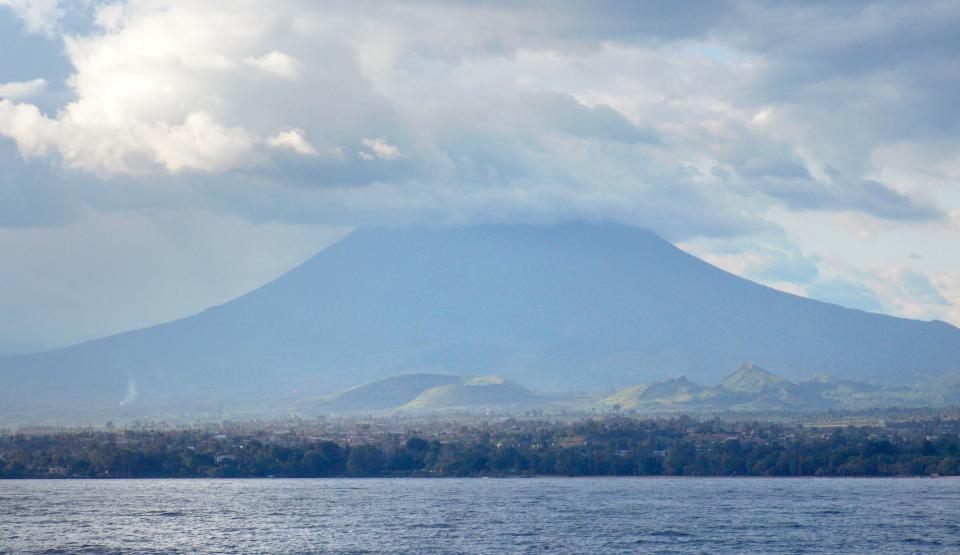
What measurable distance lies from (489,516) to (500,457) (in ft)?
139

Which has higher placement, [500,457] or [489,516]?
[500,457]

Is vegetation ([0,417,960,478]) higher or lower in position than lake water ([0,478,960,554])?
higher

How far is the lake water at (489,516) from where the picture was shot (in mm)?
81750

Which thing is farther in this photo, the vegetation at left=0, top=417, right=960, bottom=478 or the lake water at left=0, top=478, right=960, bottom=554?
the vegetation at left=0, top=417, right=960, bottom=478

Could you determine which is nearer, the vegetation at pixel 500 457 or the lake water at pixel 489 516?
the lake water at pixel 489 516

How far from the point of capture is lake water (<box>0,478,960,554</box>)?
81.8 m

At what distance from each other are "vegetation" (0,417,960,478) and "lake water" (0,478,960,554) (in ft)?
18.1

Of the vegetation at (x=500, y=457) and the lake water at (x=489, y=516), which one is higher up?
the vegetation at (x=500, y=457)

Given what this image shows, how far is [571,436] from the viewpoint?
160 m

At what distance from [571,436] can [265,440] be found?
106ft

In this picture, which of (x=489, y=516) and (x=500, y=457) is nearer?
(x=489, y=516)

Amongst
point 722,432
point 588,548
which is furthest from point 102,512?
point 722,432

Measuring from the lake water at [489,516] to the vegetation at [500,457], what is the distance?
5526 mm

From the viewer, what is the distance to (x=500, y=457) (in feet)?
456
